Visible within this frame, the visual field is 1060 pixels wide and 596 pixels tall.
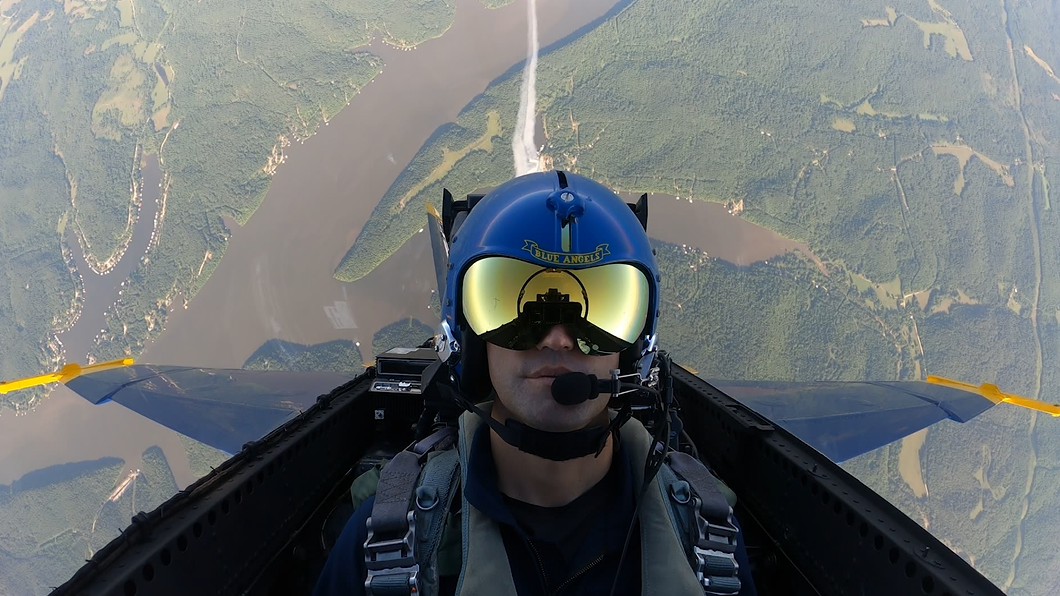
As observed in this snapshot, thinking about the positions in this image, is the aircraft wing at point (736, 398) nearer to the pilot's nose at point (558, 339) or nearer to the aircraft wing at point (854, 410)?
the aircraft wing at point (854, 410)

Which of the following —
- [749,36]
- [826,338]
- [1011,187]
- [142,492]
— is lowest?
[142,492]

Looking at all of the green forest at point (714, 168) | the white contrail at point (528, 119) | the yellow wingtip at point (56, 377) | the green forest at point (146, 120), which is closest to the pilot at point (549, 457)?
the yellow wingtip at point (56, 377)

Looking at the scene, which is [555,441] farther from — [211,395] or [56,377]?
[211,395]

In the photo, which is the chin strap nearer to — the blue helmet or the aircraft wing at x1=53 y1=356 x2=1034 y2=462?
the blue helmet

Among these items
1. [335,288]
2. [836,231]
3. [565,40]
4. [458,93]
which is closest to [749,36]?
[565,40]

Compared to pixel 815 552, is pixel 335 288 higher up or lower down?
lower down

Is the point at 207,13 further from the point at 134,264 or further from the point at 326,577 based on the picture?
the point at 326,577

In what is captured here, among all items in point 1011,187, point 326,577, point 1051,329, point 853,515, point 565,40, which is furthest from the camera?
point 565,40
